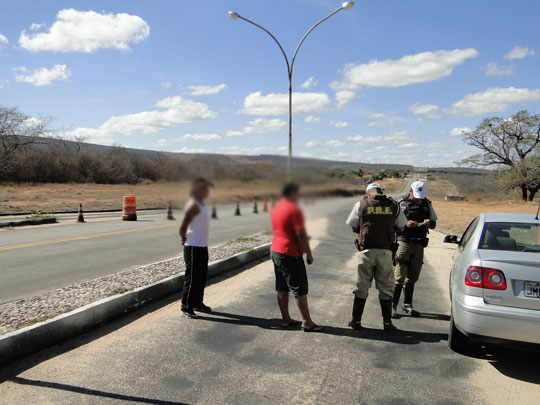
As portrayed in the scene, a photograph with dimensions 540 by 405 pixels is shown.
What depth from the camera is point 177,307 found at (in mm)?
5859

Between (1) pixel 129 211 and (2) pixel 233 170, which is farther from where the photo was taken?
(1) pixel 129 211

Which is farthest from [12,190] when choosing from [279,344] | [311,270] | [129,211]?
[279,344]

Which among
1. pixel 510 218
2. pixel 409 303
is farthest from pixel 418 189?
pixel 409 303

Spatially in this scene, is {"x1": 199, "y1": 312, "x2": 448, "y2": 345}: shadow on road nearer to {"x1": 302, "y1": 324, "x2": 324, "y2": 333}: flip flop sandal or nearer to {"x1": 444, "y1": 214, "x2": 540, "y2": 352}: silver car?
{"x1": 302, "y1": 324, "x2": 324, "y2": 333}: flip flop sandal

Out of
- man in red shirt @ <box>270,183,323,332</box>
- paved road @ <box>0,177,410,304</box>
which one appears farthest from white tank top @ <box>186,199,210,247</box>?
man in red shirt @ <box>270,183,323,332</box>

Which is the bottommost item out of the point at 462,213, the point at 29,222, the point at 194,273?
the point at 462,213

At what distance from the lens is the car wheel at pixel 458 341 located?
14.4 feet

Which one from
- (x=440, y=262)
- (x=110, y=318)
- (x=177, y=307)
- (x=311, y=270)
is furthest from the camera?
(x=440, y=262)

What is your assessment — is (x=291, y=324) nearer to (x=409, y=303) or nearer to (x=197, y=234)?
(x=197, y=234)

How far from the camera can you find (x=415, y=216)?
5.67 meters

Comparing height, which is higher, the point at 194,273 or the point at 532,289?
the point at 532,289

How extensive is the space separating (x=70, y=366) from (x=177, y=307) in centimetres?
201

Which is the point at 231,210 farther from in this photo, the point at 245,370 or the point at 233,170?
the point at 245,370

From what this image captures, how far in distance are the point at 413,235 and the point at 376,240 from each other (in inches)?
42.5
